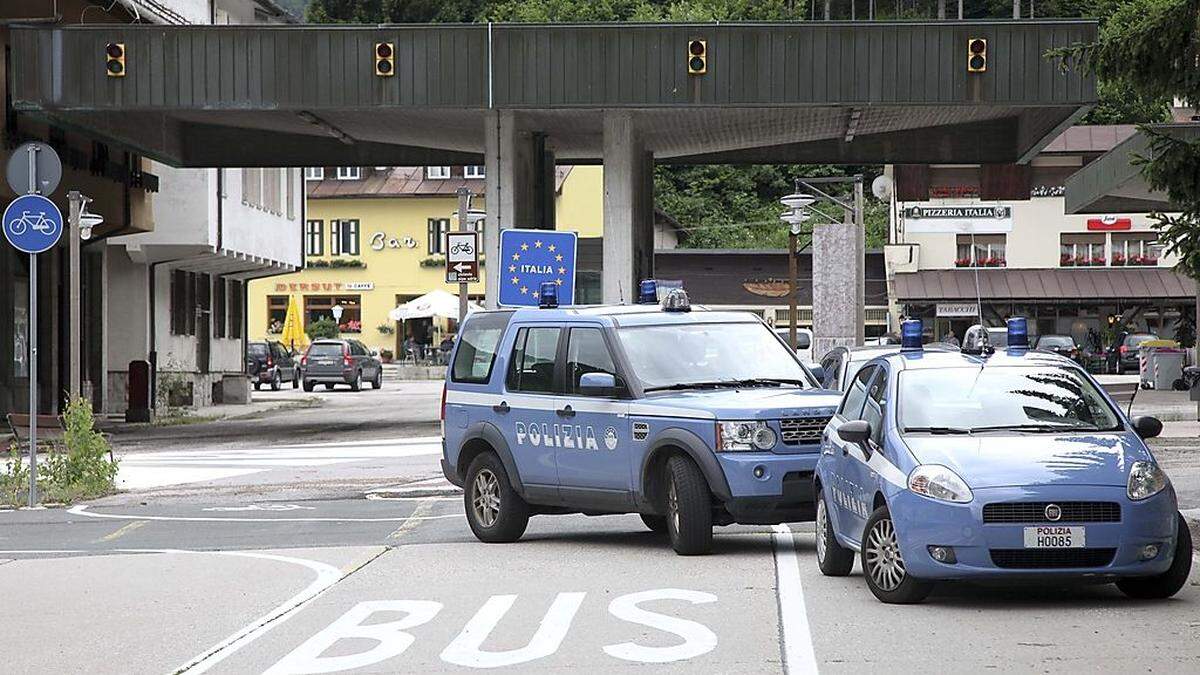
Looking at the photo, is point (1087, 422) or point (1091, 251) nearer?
point (1087, 422)

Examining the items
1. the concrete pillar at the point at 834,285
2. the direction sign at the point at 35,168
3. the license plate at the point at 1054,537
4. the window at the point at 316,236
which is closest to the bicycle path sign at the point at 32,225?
the direction sign at the point at 35,168

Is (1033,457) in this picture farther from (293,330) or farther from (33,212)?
(293,330)

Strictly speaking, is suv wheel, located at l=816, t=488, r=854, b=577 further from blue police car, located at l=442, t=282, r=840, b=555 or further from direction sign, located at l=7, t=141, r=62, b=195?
direction sign, located at l=7, t=141, r=62, b=195

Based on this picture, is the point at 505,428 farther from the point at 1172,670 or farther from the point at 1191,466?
the point at 1191,466

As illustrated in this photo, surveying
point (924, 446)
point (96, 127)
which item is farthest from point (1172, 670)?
point (96, 127)

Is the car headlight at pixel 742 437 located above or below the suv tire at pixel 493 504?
above

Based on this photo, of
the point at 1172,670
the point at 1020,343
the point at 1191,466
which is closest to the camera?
the point at 1172,670

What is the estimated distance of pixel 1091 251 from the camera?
77.3 m

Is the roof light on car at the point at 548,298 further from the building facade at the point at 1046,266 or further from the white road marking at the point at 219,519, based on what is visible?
the building facade at the point at 1046,266

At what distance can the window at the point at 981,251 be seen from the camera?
77250 millimetres

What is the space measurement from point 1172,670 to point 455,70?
83.5 ft

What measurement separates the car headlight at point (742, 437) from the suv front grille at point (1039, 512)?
308 cm

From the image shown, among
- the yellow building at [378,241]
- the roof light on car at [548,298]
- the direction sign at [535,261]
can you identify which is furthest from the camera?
the yellow building at [378,241]

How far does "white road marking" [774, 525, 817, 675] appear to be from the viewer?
8.89 m
